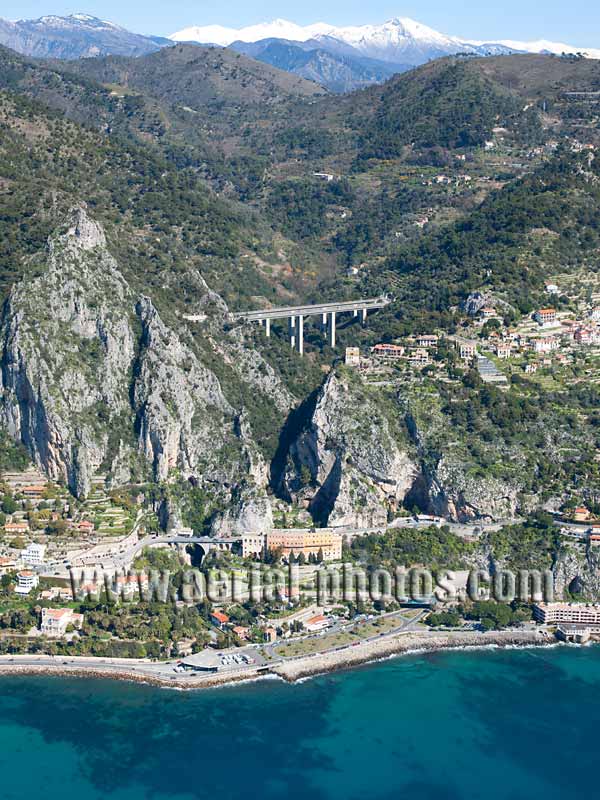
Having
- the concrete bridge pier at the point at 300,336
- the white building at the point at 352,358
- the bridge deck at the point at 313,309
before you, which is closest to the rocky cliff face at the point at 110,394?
the white building at the point at 352,358

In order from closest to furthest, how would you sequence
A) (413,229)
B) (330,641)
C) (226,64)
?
(330,641)
(413,229)
(226,64)

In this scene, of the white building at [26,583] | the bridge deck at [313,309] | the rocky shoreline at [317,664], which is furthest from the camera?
the bridge deck at [313,309]

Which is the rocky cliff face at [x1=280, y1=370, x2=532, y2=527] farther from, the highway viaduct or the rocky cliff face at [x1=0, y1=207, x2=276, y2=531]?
the highway viaduct

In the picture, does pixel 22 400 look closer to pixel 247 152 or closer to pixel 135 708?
pixel 135 708

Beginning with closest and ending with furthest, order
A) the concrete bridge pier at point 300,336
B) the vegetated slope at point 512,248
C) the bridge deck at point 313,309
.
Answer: the vegetated slope at point 512,248 < the bridge deck at point 313,309 < the concrete bridge pier at point 300,336

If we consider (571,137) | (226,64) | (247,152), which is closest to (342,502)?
(571,137)

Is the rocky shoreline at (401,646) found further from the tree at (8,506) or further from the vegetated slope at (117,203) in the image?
the vegetated slope at (117,203)

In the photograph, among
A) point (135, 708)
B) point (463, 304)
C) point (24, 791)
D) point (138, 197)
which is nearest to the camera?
point (24, 791)
